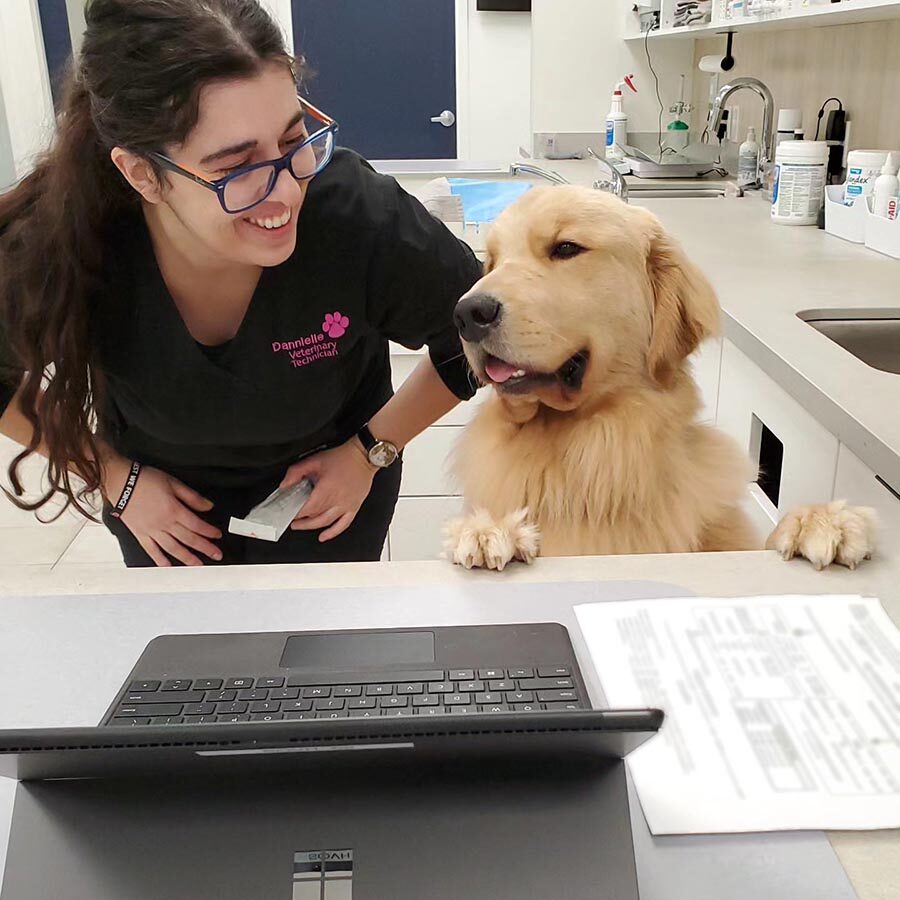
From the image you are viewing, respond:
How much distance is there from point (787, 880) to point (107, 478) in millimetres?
1184

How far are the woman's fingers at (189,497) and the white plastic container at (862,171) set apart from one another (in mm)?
1691

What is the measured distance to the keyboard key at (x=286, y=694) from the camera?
0.66 meters

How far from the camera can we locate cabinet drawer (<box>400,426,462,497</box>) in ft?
8.44

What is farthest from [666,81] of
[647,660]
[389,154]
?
[647,660]

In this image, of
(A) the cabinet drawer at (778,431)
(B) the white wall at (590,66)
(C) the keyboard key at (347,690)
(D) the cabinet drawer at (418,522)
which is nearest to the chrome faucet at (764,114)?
(B) the white wall at (590,66)

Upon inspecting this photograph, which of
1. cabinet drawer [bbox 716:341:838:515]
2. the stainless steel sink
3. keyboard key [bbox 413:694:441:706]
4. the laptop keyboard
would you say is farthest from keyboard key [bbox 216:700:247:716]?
the stainless steel sink

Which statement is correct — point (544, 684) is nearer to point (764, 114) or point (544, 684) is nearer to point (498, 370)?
point (498, 370)

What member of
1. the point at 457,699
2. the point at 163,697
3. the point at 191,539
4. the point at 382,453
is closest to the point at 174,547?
the point at 191,539

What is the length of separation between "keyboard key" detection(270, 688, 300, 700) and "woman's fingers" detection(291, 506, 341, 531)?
34.4 inches

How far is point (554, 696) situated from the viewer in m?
0.65

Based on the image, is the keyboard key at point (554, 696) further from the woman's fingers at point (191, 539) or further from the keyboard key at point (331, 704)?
the woman's fingers at point (191, 539)

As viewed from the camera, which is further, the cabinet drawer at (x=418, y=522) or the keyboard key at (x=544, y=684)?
the cabinet drawer at (x=418, y=522)

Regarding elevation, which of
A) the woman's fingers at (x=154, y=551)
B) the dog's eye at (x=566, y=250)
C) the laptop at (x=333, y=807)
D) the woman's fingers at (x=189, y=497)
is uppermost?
the dog's eye at (x=566, y=250)

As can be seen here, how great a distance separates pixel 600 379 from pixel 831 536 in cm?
47
